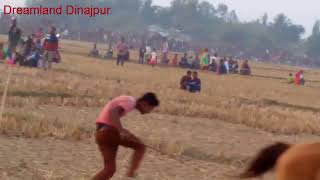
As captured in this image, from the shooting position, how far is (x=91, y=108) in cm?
1620

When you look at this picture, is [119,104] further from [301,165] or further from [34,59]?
[34,59]

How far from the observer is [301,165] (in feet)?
19.7

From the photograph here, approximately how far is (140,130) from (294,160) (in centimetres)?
784

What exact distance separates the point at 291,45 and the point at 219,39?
62.7 feet

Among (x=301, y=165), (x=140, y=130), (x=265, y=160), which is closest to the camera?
(x=301, y=165)

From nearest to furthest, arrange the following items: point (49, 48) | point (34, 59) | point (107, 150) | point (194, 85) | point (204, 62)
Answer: point (107, 150) < point (194, 85) < point (49, 48) < point (34, 59) < point (204, 62)

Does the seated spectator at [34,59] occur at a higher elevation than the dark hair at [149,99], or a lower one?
lower

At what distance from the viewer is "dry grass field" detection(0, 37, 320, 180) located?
1023 centimetres

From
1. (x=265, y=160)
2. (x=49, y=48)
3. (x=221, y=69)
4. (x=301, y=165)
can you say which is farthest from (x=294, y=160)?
(x=221, y=69)

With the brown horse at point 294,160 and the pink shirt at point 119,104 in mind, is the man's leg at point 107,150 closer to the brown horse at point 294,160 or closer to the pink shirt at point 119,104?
the pink shirt at point 119,104

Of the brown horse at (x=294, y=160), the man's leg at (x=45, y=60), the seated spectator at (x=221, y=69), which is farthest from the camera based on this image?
the seated spectator at (x=221, y=69)

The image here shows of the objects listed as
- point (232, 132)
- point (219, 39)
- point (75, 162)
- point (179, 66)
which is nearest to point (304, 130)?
point (232, 132)

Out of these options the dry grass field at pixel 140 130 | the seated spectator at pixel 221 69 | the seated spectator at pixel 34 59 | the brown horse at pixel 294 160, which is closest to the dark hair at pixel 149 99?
the dry grass field at pixel 140 130

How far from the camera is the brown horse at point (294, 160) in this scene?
5.98m
